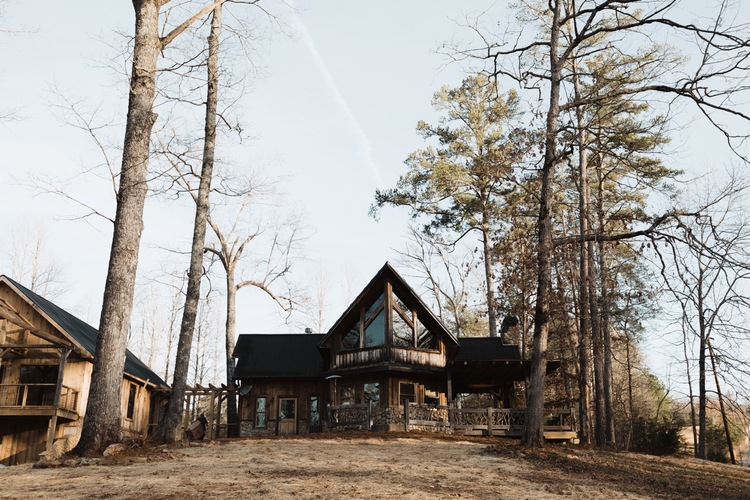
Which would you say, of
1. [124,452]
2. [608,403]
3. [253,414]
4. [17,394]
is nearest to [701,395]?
[608,403]

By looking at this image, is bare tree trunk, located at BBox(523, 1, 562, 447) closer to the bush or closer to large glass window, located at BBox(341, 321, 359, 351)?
large glass window, located at BBox(341, 321, 359, 351)

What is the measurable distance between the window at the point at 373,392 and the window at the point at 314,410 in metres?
3.92

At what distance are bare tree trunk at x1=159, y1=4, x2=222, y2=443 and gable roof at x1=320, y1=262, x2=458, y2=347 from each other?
7.28 m

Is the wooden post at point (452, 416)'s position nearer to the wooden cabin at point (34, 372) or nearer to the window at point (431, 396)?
the window at point (431, 396)

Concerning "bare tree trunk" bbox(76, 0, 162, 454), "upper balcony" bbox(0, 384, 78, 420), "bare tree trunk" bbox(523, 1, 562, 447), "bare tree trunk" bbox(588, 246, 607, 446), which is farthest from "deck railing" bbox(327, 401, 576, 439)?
"bare tree trunk" bbox(76, 0, 162, 454)

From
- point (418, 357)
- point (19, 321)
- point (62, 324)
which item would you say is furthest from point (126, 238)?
point (418, 357)

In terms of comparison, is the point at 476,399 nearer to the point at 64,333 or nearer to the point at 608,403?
the point at 608,403

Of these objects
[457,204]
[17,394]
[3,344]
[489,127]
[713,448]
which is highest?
[489,127]

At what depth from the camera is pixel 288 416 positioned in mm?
27609

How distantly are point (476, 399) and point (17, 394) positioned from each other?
27.6m

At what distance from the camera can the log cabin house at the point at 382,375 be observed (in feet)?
74.8

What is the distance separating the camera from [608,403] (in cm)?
2298

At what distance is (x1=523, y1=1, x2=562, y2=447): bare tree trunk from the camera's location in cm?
1557

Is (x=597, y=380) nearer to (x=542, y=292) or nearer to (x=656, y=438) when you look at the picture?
(x=542, y=292)
